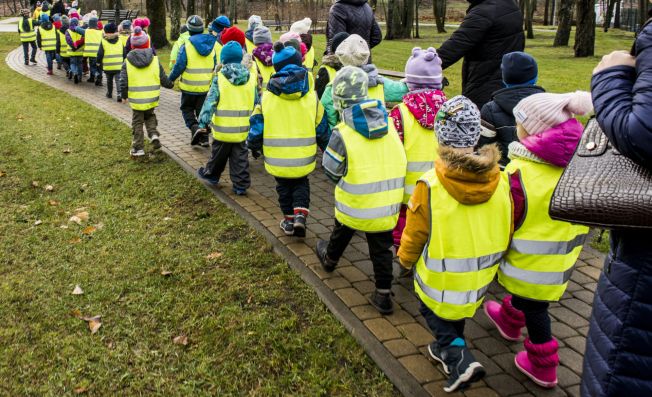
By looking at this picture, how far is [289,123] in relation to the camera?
18.5 feet

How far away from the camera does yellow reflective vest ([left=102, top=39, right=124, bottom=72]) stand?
43.7ft

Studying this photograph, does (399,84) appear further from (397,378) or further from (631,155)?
(631,155)

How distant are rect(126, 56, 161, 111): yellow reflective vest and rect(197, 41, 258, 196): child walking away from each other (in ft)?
7.13

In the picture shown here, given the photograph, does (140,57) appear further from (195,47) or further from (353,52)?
(353,52)

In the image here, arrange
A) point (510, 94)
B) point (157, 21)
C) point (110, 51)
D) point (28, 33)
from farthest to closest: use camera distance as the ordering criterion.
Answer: point (157, 21) → point (28, 33) → point (110, 51) → point (510, 94)

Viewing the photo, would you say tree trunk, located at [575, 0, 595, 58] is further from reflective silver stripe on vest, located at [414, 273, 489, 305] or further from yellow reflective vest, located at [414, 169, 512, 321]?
reflective silver stripe on vest, located at [414, 273, 489, 305]

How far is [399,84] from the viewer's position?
6.22 m

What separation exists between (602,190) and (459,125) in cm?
158

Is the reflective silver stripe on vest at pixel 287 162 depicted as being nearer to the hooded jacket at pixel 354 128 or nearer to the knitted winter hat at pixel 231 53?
the hooded jacket at pixel 354 128

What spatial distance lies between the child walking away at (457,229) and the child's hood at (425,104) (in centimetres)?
132

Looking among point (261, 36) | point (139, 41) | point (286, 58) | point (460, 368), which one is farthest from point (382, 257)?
point (139, 41)

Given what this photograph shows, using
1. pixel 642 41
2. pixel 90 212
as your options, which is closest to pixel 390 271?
pixel 642 41

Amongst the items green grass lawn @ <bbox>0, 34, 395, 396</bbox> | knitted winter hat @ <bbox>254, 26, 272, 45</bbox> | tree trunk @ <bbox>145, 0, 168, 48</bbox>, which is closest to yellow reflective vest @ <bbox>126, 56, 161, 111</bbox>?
green grass lawn @ <bbox>0, 34, 395, 396</bbox>

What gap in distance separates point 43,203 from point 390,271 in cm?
463
